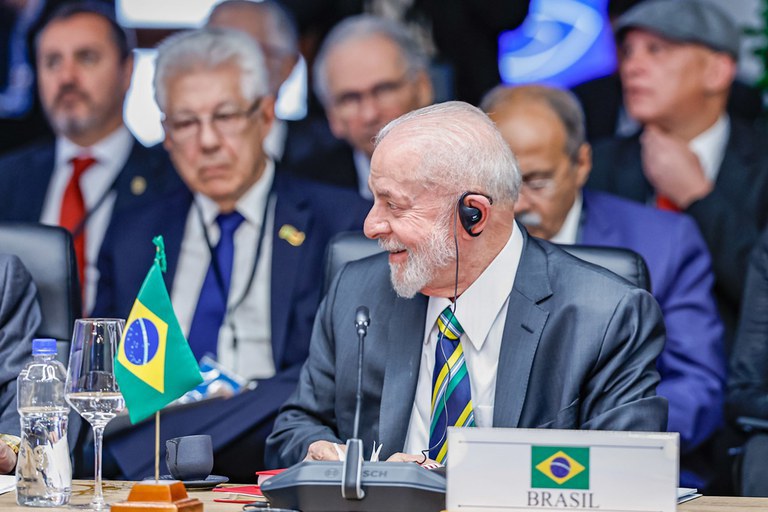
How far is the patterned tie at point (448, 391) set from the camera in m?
2.46

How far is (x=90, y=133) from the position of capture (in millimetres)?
4664

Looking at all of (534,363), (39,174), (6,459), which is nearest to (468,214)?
(534,363)

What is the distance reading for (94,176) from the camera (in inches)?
182

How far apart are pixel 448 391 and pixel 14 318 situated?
1.11 meters

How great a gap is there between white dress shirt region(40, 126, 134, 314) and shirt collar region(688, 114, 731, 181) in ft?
7.20

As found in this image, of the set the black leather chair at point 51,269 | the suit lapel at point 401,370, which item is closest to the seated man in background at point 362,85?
the black leather chair at point 51,269

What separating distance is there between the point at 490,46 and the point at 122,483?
260 cm

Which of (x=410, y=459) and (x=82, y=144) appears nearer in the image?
(x=410, y=459)

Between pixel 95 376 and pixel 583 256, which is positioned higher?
pixel 583 256

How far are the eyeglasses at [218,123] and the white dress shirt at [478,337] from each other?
6.70 ft

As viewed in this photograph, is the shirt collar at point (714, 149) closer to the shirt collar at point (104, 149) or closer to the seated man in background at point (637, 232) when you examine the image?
the seated man in background at point (637, 232)

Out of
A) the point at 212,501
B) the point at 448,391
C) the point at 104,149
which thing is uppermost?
the point at 104,149

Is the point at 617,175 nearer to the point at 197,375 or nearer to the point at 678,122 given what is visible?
the point at 678,122

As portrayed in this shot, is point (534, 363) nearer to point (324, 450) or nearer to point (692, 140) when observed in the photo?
point (324, 450)
